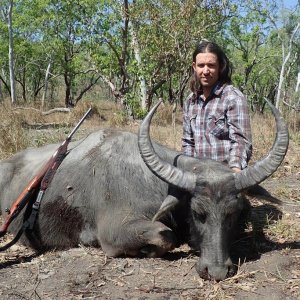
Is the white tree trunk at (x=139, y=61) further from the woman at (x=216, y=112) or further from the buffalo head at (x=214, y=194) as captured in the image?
the buffalo head at (x=214, y=194)

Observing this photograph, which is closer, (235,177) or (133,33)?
(235,177)

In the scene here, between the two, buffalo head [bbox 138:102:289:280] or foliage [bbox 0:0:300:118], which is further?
foliage [bbox 0:0:300:118]

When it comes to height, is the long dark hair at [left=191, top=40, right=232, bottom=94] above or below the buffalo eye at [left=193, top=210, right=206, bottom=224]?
above

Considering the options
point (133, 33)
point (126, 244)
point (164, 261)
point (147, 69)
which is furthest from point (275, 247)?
point (133, 33)

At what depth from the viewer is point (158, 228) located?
12.4 feet

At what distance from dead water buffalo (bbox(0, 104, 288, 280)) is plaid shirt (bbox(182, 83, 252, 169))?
52cm

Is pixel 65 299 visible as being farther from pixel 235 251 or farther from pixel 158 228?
pixel 235 251

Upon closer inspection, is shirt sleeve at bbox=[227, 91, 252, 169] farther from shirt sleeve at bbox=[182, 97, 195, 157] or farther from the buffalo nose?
the buffalo nose

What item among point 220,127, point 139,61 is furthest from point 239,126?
point 139,61

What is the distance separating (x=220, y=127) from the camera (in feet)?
15.0

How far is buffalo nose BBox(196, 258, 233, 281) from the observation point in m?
3.26

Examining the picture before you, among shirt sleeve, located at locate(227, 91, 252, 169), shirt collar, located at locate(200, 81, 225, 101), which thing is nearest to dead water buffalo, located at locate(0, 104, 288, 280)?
shirt sleeve, located at locate(227, 91, 252, 169)

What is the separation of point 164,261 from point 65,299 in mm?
977

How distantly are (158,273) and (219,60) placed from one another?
87.0 inches
